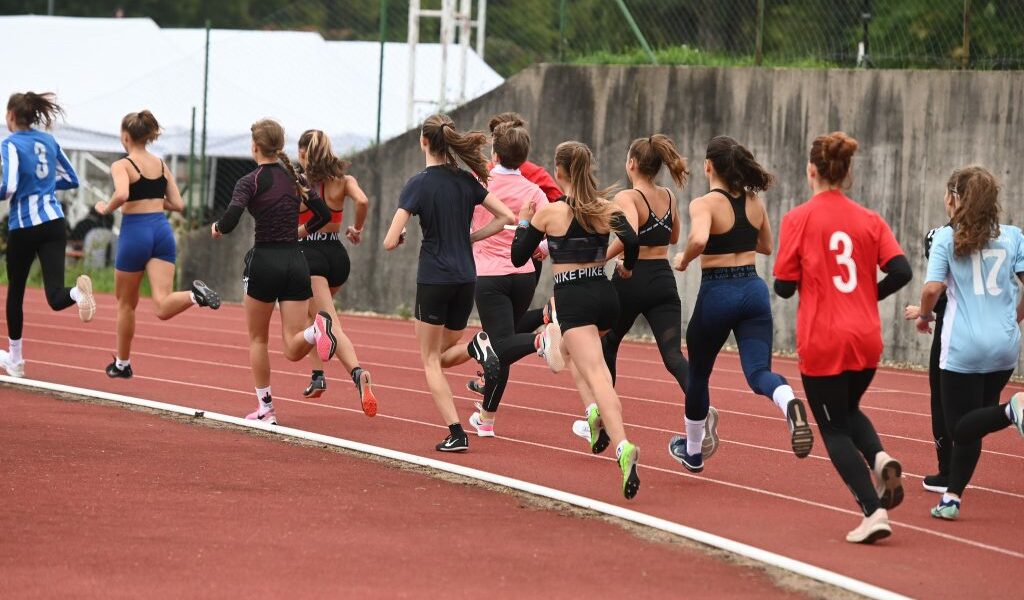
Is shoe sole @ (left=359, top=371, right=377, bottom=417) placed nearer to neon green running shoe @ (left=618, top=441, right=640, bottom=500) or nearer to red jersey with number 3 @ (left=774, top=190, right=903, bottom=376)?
neon green running shoe @ (left=618, top=441, right=640, bottom=500)

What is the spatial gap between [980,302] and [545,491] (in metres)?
2.50

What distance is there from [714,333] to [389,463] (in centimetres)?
226

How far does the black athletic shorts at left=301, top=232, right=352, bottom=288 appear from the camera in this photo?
1088 centimetres

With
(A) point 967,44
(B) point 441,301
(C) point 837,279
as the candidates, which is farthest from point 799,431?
(A) point 967,44

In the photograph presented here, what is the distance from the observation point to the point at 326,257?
10.9 metres

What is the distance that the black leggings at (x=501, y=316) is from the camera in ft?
31.9

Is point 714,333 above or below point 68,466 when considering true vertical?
above

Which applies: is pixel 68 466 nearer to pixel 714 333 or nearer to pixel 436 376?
pixel 436 376

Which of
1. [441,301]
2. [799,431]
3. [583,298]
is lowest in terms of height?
[799,431]

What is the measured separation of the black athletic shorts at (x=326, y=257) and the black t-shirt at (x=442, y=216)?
1.87 metres

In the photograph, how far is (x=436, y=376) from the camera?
9.20 m

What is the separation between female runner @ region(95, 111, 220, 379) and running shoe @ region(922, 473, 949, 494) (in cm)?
536

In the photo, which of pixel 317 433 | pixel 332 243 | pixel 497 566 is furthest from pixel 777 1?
pixel 497 566

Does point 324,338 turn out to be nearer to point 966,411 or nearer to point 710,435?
point 710,435
